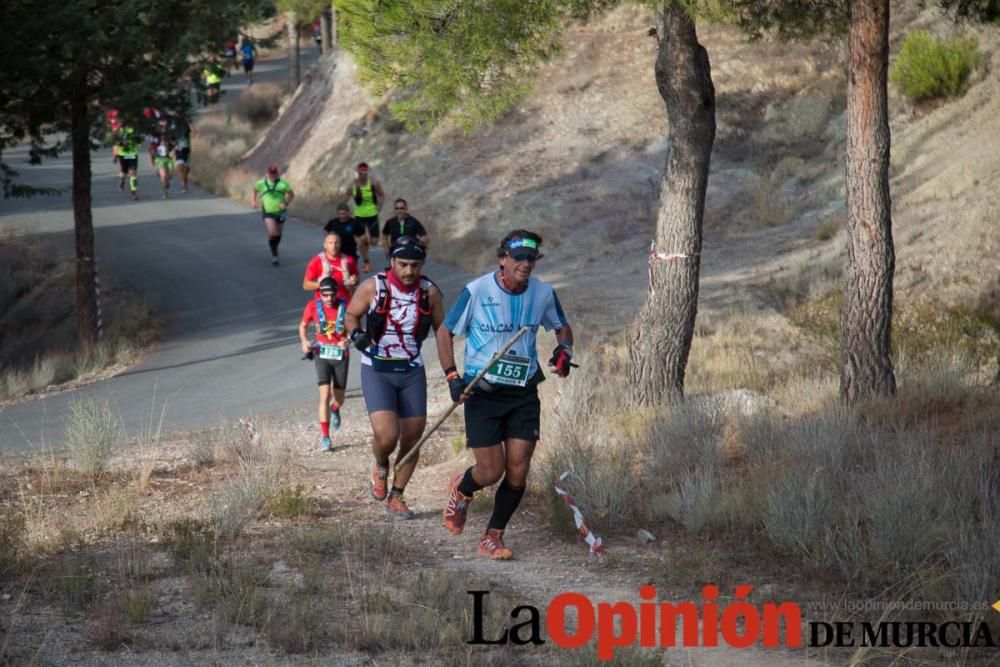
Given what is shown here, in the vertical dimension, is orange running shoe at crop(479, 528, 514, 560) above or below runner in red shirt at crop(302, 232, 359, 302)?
below

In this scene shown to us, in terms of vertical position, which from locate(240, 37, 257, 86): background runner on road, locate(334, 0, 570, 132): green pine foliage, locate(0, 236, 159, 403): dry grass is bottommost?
locate(0, 236, 159, 403): dry grass

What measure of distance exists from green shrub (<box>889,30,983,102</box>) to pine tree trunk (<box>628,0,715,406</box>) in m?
16.7

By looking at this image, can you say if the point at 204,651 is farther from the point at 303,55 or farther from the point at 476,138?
the point at 303,55

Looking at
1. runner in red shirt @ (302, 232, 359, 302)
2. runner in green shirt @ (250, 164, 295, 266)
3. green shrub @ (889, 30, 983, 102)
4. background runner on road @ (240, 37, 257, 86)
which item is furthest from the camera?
background runner on road @ (240, 37, 257, 86)

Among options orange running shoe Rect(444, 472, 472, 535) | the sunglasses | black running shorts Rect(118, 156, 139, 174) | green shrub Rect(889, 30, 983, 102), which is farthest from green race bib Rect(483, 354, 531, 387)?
black running shorts Rect(118, 156, 139, 174)

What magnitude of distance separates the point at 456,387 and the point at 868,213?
4539 mm

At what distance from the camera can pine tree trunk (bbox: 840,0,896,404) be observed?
10.2m

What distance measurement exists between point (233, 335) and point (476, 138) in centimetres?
1430

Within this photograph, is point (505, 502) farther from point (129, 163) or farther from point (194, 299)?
point (129, 163)

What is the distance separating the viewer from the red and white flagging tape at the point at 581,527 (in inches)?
309

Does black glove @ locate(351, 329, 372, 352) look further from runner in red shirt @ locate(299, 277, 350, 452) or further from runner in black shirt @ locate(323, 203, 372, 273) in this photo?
runner in black shirt @ locate(323, 203, 372, 273)

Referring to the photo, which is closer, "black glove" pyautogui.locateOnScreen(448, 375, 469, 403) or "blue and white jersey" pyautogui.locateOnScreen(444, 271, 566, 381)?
"black glove" pyautogui.locateOnScreen(448, 375, 469, 403)

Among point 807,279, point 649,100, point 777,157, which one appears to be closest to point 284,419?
point 807,279

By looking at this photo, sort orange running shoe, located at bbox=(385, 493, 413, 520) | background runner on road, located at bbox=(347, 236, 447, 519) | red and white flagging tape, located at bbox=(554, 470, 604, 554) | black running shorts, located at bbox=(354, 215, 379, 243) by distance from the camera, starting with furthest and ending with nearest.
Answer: black running shorts, located at bbox=(354, 215, 379, 243) → orange running shoe, located at bbox=(385, 493, 413, 520) → background runner on road, located at bbox=(347, 236, 447, 519) → red and white flagging tape, located at bbox=(554, 470, 604, 554)
